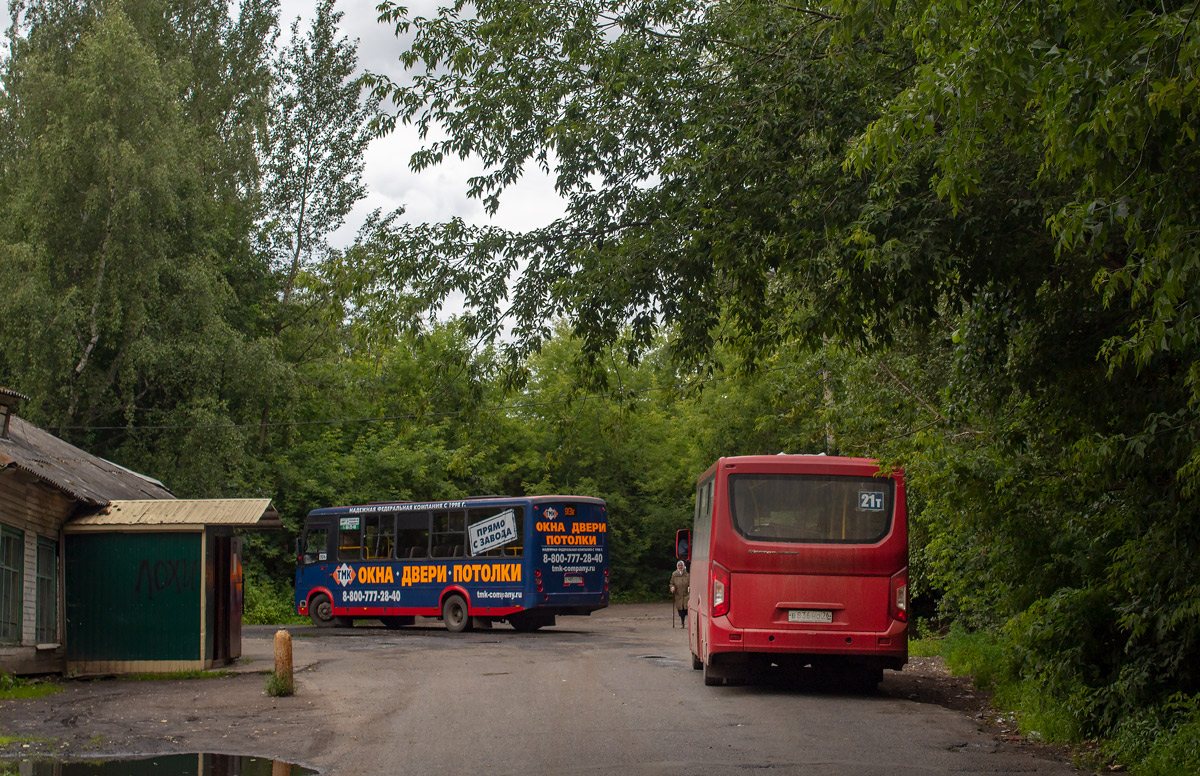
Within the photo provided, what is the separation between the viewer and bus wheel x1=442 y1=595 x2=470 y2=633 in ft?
91.2

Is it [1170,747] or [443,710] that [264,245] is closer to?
[443,710]

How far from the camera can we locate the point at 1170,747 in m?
8.24

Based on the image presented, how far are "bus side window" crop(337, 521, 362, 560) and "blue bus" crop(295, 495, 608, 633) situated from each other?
0.03m

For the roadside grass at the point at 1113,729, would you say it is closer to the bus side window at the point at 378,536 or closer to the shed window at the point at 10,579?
the shed window at the point at 10,579

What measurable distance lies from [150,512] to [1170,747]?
14.6 m

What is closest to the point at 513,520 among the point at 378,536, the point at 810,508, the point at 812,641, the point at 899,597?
the point at 378,536

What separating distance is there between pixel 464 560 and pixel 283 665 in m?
13.6

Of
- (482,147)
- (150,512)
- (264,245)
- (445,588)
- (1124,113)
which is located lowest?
(445,588)

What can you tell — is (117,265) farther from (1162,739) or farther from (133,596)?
(1162,739)

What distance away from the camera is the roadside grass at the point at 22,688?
47.2 feet

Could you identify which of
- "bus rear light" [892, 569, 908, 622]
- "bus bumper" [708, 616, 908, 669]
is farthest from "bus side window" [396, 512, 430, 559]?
"bus rear light" [892, 569, 908, 622]

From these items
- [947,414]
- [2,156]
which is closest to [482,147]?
[947,414]

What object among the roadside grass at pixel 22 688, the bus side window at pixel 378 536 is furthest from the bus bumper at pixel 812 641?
the bus side window at pixel 378 536

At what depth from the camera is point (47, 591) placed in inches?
676
